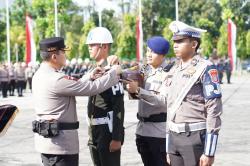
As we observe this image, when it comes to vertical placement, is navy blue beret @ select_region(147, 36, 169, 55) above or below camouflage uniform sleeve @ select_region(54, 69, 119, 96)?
above

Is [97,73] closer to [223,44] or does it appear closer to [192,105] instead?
[192,105]

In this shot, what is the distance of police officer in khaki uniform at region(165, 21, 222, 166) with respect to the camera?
4453mm

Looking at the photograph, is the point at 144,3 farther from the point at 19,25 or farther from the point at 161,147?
the point at 161,147

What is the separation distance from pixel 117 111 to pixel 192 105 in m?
1.07

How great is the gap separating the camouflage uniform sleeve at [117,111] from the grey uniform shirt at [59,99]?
1.23 ft

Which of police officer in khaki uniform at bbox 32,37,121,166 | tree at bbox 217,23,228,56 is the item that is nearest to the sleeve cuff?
police officer in khaki uniform at bbox 32,37,121,166

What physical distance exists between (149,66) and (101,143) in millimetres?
950

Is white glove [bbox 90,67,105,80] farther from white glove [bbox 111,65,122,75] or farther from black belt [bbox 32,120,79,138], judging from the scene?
black belt [bbox 32,120,79,138]

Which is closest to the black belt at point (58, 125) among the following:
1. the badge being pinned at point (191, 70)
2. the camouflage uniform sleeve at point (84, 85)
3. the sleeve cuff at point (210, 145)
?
the camouflage uniform sleeve at point (84, 85)

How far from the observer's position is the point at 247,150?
9750mm

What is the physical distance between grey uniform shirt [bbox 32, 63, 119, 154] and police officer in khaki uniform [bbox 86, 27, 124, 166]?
0.43 m

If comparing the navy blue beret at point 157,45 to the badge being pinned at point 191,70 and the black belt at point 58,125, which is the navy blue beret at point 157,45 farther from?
the black belt at point 58,125

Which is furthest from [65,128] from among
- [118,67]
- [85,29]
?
[85,29]

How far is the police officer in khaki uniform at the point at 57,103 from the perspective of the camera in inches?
195
